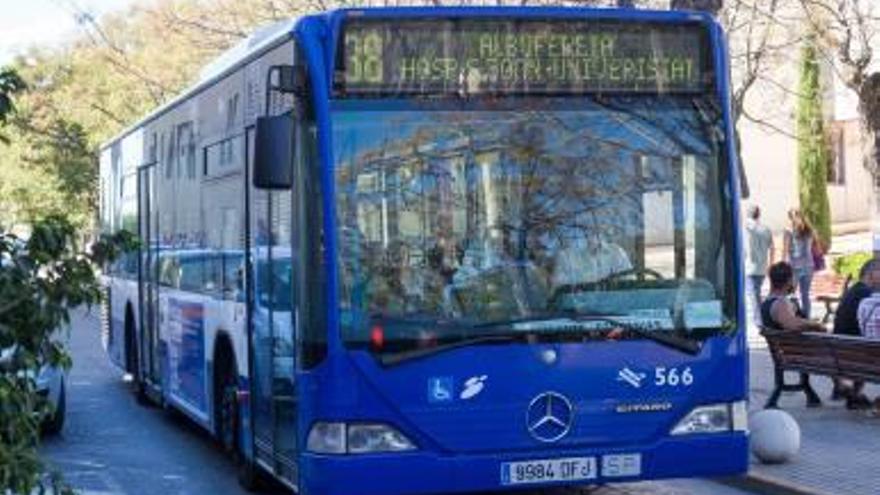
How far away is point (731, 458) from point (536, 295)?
146 centimetres

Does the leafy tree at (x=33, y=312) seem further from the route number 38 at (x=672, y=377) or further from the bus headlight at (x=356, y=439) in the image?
the route number 38 at (x=672, y=377)

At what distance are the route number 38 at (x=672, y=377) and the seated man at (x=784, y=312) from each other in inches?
200

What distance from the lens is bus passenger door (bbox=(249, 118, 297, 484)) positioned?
862 centimetres

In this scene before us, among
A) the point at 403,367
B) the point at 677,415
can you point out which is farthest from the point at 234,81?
the point at 677,415

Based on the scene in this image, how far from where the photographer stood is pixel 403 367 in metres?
8.02

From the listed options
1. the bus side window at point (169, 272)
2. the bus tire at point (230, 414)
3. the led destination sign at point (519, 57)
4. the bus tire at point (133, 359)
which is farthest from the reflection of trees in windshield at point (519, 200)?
the bus tire at point (133, 359)

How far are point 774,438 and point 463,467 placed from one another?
329 cm

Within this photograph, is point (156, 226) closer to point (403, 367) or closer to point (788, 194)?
point (403, 367)

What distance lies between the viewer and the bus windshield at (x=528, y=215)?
8039 millimetres

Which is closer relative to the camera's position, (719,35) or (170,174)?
(719,35)

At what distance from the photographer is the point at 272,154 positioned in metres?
7.93

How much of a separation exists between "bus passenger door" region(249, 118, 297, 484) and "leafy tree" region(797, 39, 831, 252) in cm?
2817

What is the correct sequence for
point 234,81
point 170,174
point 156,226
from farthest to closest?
1. point 156,226
2. point 170,174
3. point 234,81

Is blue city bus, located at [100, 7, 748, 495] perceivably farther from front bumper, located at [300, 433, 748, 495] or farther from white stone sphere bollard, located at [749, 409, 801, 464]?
white stone sphere bollard, located at [749, 409, 801, 464]
